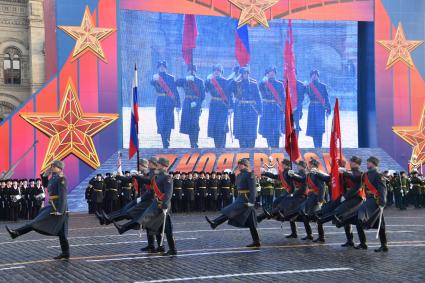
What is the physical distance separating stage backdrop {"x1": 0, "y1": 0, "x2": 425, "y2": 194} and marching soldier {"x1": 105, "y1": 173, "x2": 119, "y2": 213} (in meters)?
2.76

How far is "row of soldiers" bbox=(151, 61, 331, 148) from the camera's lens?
27.1m

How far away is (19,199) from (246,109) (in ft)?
38.6

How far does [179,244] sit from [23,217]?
10012 mm

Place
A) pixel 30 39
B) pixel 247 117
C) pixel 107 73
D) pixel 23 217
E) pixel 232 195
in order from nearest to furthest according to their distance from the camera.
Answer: pixel 23 217 → pixel 232 195 → pixel 107 73 → pixel 247 117 → pixel 30 39

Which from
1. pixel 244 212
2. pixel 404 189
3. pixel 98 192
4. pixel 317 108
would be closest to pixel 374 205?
pixel 244 212

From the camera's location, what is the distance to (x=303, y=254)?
11195 millimetres

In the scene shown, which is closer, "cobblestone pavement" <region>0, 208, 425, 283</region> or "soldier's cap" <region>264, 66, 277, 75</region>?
"cobblestone pavement" <region>0, 208, 425, 283</region>

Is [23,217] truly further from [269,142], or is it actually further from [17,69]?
[17,69]

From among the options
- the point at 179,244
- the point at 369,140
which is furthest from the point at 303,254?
the point at 369,140

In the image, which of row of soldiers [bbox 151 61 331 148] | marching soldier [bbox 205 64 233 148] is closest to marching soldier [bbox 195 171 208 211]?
row of soldiers [bbox 151 61 331 148]

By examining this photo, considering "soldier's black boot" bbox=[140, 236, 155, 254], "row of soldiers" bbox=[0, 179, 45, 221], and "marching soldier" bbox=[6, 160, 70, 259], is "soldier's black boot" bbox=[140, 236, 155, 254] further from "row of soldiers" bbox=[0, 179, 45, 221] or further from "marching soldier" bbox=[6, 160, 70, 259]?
"row of soldiers" bbox=[0, 179, 45, 221]

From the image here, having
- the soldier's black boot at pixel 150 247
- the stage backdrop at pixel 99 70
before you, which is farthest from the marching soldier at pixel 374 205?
the stage backdrop at pixel 99 70

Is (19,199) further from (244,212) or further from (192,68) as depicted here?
(244,212)

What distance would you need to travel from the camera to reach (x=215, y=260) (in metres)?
10.5
